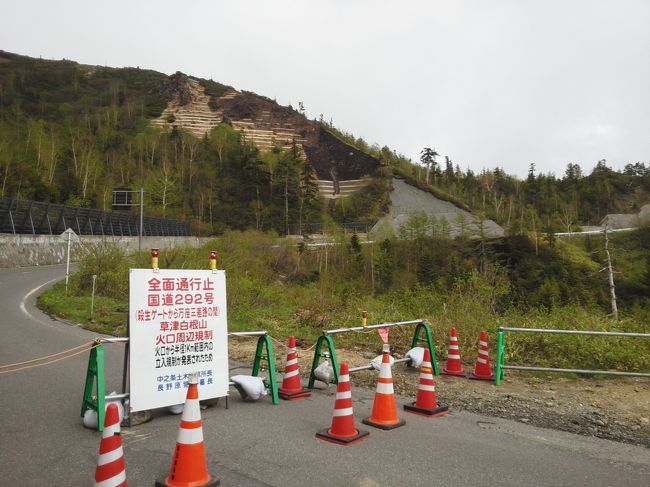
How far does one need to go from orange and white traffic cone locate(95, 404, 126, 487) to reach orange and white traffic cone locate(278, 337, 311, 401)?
129 inches

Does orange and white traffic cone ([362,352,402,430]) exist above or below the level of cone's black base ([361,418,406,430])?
above

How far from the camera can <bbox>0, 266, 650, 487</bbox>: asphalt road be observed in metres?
3.77

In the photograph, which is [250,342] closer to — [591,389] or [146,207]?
[591,389]

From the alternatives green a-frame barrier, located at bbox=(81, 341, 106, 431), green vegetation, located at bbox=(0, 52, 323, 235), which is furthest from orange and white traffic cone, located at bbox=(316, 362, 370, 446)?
green vegetation, located at bbox=(0, 52, 323, 235)

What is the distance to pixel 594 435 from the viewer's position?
5078 mm

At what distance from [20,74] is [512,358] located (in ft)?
487

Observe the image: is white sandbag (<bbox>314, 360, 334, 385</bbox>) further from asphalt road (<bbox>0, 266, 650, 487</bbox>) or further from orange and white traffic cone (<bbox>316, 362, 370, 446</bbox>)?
orange and white traffic cone (<bbox>316, 362, 370, 446</bbox>)

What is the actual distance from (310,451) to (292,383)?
6.90ft

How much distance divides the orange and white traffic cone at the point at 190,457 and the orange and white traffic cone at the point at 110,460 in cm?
46

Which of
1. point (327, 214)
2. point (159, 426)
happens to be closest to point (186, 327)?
point (159, 426)

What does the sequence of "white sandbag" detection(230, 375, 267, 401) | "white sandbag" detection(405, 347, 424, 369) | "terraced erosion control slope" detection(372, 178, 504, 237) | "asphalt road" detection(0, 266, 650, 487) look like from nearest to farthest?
"asphalt road" detection(0, 266, 650, 487) < "white sandbag" detection(230, 375, 267, 401) < "white sandbag" detection(405, 347, 424, 369) < "terraced erosion control slope" detection(372, 178, 504, 237)

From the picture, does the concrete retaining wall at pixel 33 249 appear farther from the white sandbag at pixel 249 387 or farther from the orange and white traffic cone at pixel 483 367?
the orange and white traffic cone at pixel 483 367

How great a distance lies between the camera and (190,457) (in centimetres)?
351

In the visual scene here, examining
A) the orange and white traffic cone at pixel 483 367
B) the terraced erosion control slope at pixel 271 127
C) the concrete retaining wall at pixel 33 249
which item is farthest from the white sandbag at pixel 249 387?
the terraced erosion control slope at pixel 271 127
